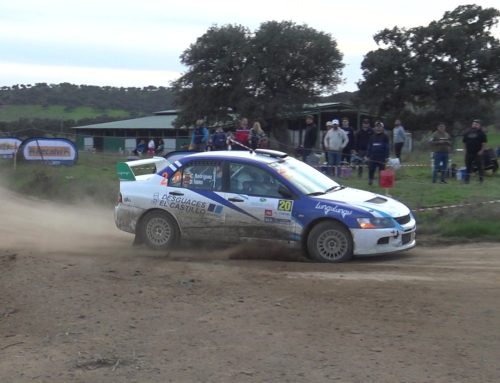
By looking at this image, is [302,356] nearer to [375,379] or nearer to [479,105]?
[375,379]

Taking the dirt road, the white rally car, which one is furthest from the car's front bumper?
the dirt road

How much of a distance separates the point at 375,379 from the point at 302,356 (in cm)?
67

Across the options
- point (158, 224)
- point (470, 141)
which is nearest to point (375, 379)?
point (158, 224)

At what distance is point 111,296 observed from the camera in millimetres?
6898

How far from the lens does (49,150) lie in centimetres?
2272

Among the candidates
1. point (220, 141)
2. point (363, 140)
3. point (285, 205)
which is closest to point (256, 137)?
point (220, 141)

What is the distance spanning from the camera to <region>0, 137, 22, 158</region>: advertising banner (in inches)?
938

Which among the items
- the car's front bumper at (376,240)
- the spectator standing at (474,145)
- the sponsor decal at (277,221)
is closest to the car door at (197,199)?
the sponsor decal at (277,221)

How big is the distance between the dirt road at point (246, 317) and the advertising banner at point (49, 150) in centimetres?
1363

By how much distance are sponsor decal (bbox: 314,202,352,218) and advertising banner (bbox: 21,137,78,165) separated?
615 inches

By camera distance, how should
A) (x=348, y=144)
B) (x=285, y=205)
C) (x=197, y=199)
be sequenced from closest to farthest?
(x=285, y=205) < (x=197, y=199) < (x=348, y=144)

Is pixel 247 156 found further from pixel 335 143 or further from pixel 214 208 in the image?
pixel 335 143

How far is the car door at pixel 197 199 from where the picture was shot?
9.69 meters

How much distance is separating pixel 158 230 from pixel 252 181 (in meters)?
1.66
